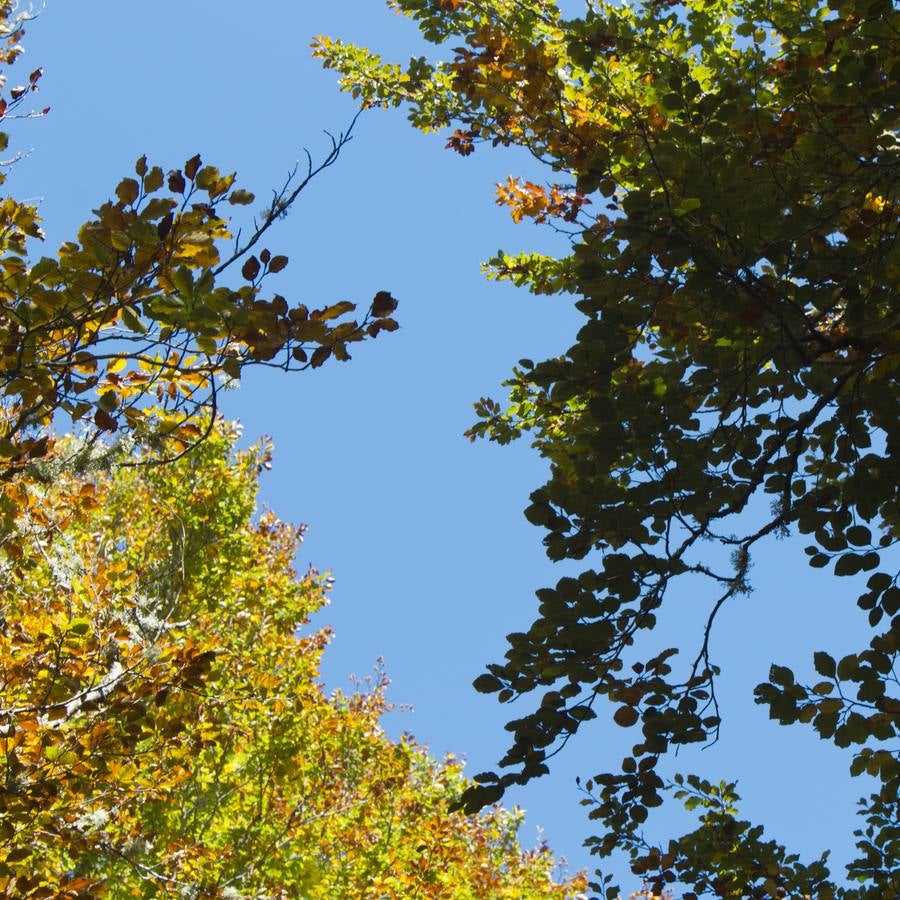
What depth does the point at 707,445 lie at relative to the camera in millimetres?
Answer: 3072

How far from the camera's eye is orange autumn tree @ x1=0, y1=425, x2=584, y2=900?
13.7 ft

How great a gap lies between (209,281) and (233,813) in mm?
8472

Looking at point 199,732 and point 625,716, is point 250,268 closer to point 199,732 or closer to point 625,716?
point 625,716

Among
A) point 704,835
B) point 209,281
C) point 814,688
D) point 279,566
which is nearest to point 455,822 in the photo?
point 279,566

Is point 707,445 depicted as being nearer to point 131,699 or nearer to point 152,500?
point 131,699

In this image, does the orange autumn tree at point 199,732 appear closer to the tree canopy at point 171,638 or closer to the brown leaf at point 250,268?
the tree canopy at point 171,638

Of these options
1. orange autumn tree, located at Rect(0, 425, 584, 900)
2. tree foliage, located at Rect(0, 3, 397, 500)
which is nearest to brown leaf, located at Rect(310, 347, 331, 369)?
tree foliage, located at Rect(0, 3, 397, 500)

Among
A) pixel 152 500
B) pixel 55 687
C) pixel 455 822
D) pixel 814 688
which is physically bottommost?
pixel 55 687

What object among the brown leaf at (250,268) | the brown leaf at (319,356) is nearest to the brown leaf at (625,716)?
the brown leaf at (319,356)

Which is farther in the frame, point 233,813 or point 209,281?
point 233,813

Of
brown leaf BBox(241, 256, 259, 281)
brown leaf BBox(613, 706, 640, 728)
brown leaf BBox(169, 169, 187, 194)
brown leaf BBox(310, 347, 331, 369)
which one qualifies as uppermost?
brown leaf BBox(169, 169, 187, 194)

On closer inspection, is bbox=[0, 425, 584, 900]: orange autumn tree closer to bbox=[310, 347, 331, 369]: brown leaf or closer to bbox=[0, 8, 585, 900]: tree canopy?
bbox=[0, 8, 585, 900]: tree canopy

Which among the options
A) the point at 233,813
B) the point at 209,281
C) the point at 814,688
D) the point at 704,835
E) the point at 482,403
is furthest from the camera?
the point at 233,813

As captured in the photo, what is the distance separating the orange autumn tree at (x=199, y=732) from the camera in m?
4.18
